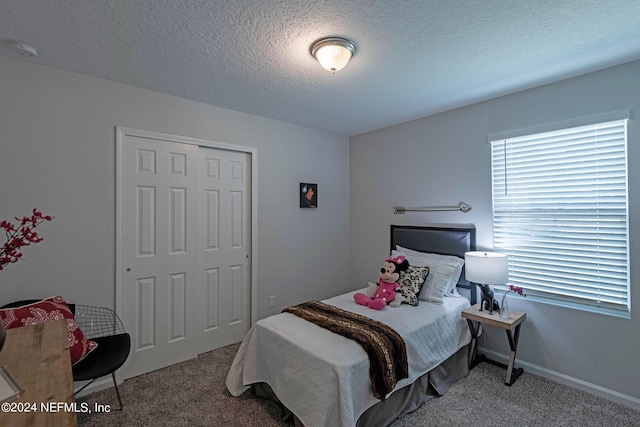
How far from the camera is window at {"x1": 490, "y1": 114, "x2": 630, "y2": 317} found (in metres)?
2.23

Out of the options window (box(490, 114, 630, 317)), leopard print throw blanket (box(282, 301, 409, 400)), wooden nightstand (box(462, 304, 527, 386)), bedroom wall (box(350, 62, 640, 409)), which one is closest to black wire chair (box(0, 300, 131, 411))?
leopard print throw blanket (box(282, 301, 409, 400))

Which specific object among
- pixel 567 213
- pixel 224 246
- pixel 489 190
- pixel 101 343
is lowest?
pixel 101 343

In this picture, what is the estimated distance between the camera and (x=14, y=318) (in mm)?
1839

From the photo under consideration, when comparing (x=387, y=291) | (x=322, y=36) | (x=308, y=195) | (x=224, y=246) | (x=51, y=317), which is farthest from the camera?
(x=308, y=195)

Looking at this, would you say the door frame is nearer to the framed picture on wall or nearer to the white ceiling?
the white ceiling

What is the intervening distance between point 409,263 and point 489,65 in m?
1.90

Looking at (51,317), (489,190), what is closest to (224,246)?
(51,317)

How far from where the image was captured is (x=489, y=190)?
2.89 metres

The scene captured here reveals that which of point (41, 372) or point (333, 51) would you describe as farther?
point (333, 51)

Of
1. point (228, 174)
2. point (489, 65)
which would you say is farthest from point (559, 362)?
point (228, 174)

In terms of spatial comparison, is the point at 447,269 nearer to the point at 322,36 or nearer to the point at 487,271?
the point at 487,271

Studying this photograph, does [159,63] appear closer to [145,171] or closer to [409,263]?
[145,171]

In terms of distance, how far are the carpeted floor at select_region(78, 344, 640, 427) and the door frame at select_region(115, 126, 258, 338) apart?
28.6 inches

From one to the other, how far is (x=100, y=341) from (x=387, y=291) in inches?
91.6
